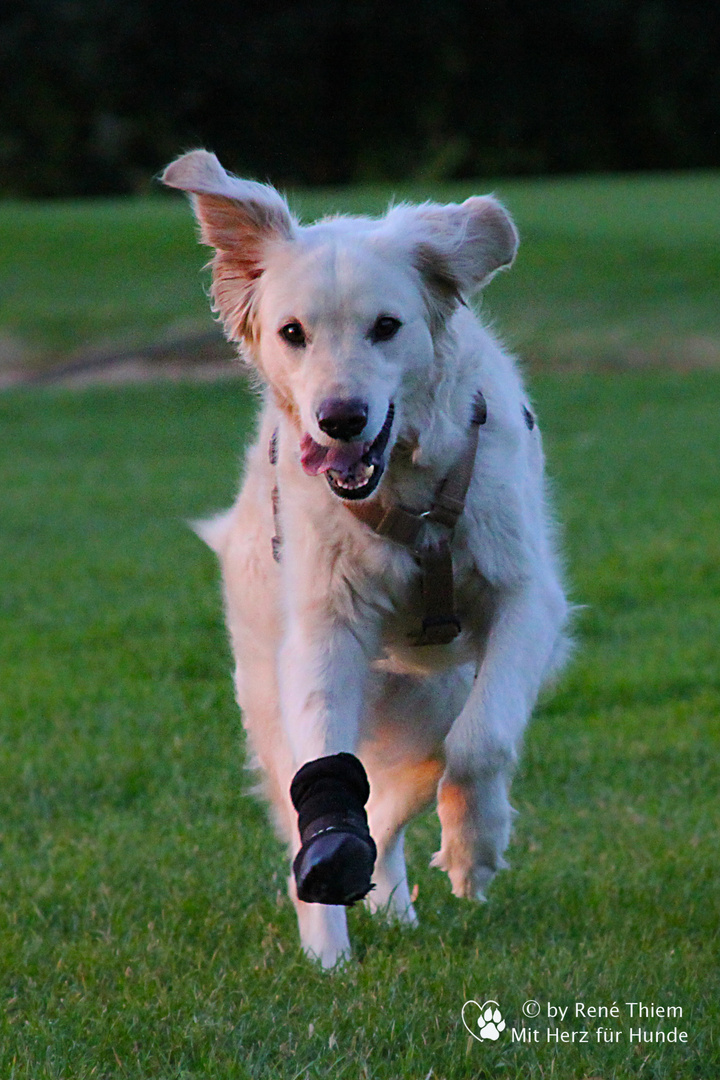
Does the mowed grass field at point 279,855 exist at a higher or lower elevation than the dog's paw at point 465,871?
lower

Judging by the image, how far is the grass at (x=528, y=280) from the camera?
20.4 meters

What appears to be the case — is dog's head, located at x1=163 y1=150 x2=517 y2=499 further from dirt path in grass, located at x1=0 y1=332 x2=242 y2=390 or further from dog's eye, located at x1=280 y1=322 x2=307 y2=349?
dirt path in grass, located at x1=0 y1=332 x2=242 y2=390

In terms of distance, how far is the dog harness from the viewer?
3926 mm

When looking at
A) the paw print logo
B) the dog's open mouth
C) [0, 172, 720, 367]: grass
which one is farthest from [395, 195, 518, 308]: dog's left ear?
[0, 172, 720, 367]: grass

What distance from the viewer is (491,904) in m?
4.54

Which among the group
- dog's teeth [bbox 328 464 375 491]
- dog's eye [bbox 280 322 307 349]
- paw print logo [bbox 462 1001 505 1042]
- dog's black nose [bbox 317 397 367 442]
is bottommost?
paw print logo [bbox 462 1001 505 1042]

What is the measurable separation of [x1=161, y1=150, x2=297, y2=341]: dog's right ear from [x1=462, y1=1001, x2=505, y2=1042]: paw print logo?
1.84m

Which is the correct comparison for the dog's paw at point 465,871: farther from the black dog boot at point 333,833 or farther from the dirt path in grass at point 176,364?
the dirt path in grass at point 176,364

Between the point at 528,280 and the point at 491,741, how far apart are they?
19854 millimetres

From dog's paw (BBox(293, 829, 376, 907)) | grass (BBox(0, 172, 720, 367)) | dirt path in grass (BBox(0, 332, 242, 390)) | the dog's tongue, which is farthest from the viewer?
grass (BBox(0, 172, 720, 367))

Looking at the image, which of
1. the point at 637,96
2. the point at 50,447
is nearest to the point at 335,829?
the point at 50,447

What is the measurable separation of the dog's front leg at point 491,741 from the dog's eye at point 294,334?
0.89 meters

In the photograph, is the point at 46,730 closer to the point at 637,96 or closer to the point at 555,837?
the point at 555,837

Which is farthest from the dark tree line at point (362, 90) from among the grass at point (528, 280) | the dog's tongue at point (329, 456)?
the dog's tongue at point (329, 456)
